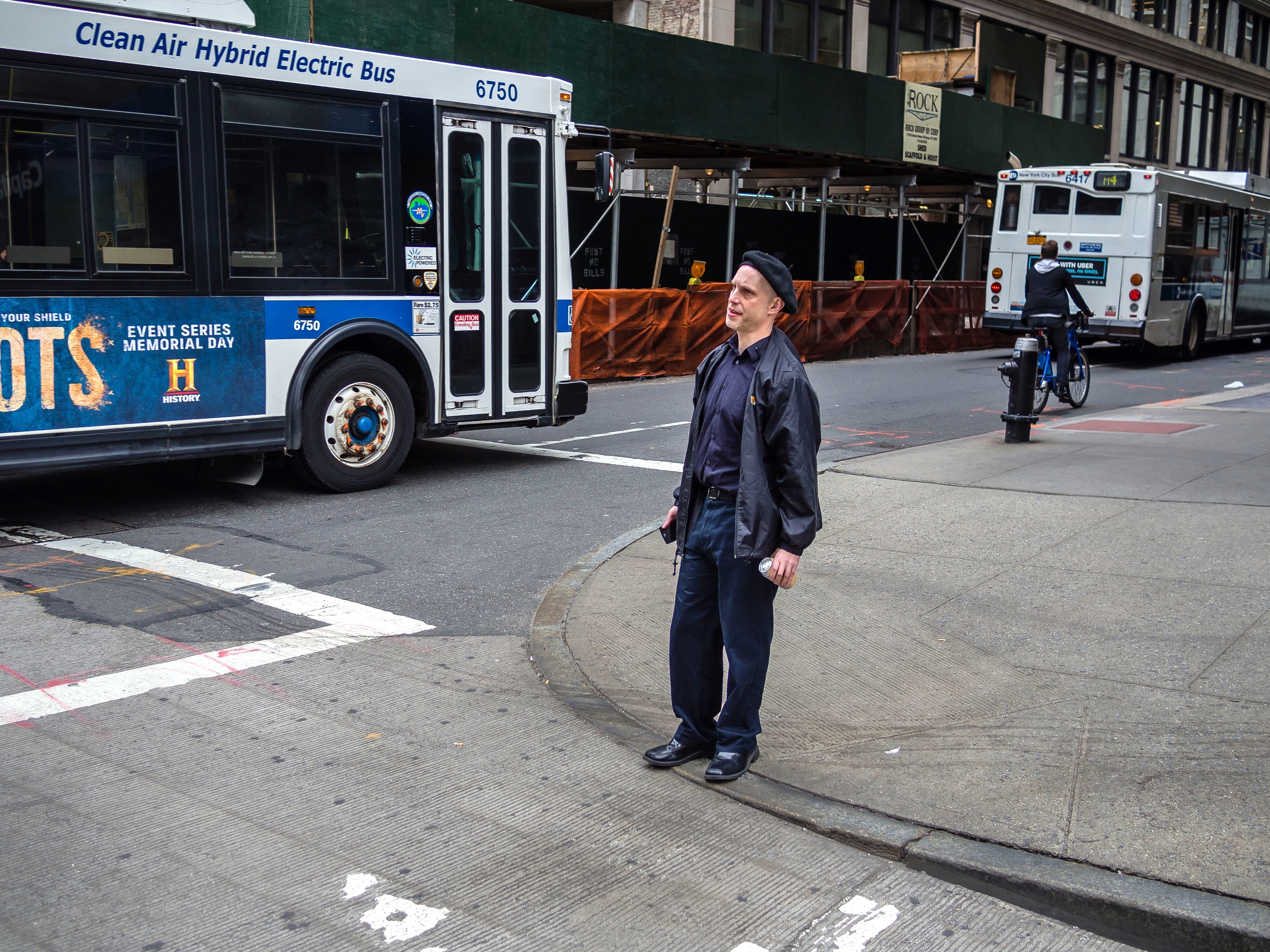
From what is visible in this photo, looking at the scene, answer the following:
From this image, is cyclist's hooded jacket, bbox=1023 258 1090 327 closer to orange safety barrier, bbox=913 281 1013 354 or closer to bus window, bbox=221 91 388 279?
bus window, bbox=221 91 388 279

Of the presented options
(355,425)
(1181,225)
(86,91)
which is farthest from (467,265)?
(1181,225)

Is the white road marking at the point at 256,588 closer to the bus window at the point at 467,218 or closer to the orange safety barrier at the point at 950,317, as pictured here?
the bus window at the point at 467,218

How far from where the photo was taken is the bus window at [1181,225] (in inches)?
821

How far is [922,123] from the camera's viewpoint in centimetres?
2716

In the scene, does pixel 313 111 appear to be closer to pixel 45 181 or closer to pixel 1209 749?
pixel 45 181

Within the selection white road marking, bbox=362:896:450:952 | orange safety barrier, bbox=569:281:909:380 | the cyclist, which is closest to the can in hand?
white road marking, bbox=362:896:450:952

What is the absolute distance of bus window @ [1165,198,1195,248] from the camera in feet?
68.4

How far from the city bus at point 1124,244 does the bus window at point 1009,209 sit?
0.06 feet

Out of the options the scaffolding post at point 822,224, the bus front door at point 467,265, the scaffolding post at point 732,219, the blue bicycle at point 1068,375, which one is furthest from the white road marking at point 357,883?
the scaffolding post at point 822,224

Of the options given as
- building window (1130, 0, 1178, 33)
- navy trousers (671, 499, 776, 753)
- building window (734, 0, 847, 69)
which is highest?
building window (1130, 0, 1178, 33)

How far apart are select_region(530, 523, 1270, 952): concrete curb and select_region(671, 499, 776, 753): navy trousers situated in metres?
0.18

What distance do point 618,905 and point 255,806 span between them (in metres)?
1.37

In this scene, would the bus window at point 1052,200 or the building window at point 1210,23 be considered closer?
the bus window at point 1052,200

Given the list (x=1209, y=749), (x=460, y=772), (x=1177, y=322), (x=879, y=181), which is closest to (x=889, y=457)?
(x=1209, y=749)
